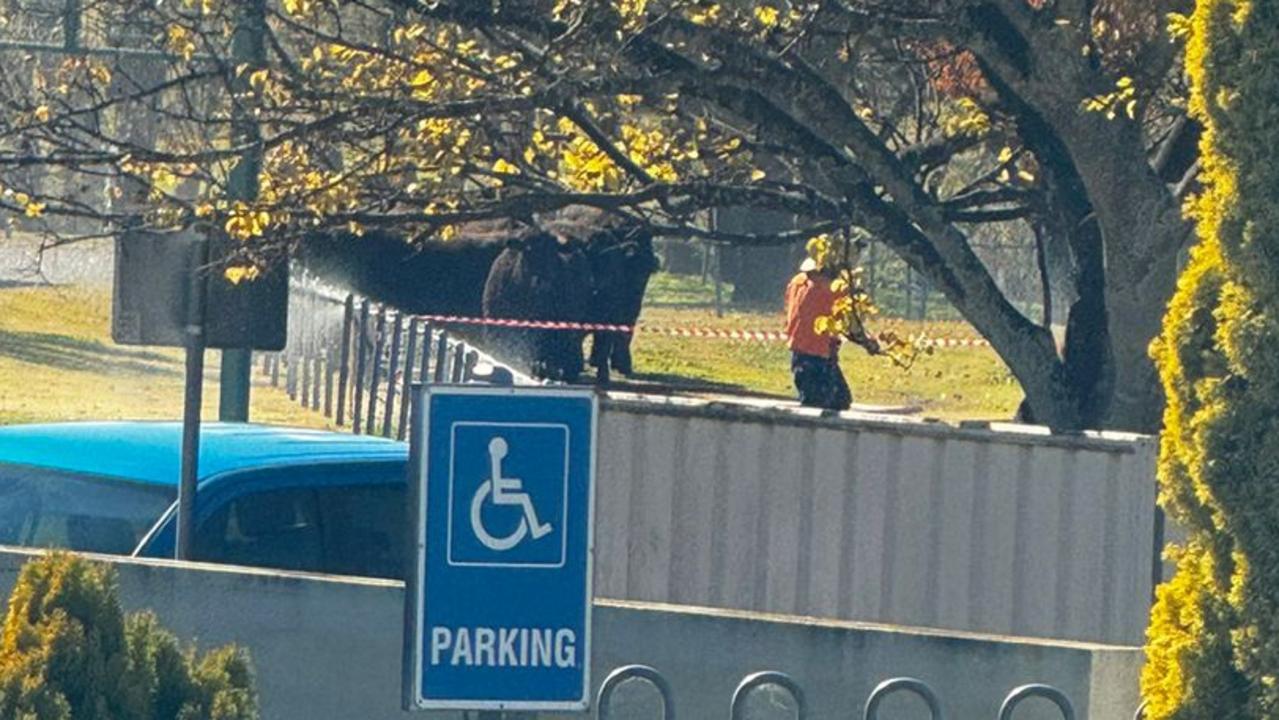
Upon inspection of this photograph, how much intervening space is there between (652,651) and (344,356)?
47.3 ft

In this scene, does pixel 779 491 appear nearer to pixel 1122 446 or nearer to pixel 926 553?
pixel 926 553

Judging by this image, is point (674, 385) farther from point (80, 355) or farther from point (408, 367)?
point (408, 367)

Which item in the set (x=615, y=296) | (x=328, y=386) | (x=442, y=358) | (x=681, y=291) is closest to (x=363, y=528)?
(x=442, y=358)

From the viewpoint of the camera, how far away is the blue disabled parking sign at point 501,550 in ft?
20.8

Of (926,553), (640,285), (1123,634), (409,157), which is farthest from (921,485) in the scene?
(640,285)

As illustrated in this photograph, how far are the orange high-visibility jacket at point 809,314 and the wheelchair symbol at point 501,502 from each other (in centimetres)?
1279

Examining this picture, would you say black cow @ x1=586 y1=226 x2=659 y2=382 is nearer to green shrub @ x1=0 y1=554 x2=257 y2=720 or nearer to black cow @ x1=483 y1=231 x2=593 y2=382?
black cow @ x1=483 y1=231 x2=593 y2=382

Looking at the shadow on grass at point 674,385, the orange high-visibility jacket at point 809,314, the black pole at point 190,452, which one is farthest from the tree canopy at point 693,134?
the shadow on grass at point 674,385

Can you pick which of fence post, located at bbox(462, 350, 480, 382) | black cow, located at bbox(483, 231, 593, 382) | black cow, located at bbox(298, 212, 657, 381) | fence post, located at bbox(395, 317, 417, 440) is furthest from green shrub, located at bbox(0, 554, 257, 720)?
black cow, located at bbox(483, 231, 593, 382)

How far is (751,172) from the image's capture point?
38.5ft

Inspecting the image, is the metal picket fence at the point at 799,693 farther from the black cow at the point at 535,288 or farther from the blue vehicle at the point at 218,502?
the black cow at the point at 535,288

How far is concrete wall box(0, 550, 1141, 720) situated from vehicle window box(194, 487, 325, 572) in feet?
2.49

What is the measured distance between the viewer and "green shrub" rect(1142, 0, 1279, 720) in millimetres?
6492

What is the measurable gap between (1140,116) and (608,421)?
2615 mm
